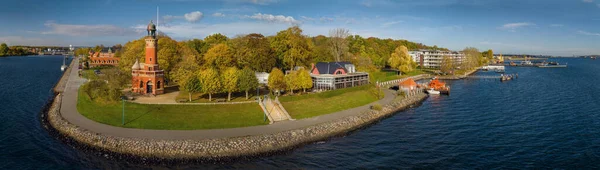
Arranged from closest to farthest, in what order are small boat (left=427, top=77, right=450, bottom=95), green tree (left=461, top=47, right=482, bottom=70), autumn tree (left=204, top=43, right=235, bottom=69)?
autumn tree (left=204, top=43, right=235, bottom=69) → small boat (left=427, top=77, right=450, bottom=95) → green tree (left=461, top=47, right=482, bottom=70)

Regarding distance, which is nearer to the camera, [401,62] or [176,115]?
[176,115]

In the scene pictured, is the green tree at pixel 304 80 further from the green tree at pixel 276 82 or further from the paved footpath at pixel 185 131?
the paved footpath at pixel 185 131

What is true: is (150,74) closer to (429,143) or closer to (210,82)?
(210,82)

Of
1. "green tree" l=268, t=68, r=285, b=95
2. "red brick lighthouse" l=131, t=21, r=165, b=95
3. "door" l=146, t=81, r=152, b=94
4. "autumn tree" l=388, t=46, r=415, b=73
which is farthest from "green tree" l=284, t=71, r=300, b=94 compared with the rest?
"autumn tree" l=388, t=46, r=415, b=73

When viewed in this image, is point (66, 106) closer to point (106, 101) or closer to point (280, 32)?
point (106, 101)

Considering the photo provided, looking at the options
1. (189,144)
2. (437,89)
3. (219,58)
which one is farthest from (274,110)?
(437,89)

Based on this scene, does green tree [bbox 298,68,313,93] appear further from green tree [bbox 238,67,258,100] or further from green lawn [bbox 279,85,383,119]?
green tree [bbox 238,67,258,100]

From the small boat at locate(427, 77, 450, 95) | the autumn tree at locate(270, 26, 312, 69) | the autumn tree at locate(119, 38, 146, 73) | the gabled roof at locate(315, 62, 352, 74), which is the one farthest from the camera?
the small boat at locate(427, 77, 450, 95)
